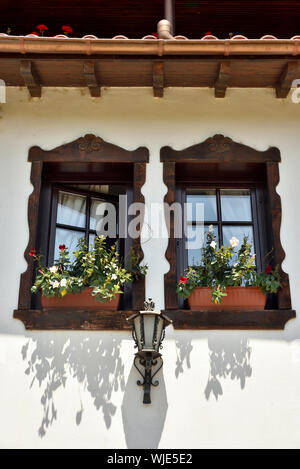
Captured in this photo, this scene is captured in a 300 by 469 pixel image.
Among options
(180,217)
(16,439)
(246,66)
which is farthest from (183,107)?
(16,439)

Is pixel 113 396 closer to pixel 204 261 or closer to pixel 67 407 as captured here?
pixel 67 407

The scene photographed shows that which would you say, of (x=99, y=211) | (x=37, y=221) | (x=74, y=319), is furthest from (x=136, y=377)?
(x=99, y=211)

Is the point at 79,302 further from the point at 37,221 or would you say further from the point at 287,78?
the point at 287,78

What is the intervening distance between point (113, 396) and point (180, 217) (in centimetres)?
169

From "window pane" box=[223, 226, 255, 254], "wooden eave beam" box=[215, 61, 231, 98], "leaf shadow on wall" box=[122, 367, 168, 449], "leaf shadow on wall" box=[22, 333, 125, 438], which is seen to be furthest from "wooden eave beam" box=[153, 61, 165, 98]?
"leaf shadow on wall" box=[122, 367, 168, 449]

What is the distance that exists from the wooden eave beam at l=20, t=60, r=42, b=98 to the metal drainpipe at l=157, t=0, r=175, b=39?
1146 mm

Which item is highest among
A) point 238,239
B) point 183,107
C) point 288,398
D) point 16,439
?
point 183,107

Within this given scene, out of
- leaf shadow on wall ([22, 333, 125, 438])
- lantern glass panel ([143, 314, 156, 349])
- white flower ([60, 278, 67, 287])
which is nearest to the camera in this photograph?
lantern glass panel ([143, 314, 156, 349])

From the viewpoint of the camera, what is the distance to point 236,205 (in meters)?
5.73

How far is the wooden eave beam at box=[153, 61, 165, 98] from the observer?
17.5 ft

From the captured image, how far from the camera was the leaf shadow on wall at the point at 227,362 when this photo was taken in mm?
4729

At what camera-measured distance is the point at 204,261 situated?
5141 millimetres

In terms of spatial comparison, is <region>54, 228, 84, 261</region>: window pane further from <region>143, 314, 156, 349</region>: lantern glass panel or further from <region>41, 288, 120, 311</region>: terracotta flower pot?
<region>143, 314, 156, 349</region>: lantern glass panel

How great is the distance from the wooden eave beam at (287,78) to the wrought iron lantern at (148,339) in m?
2.39
